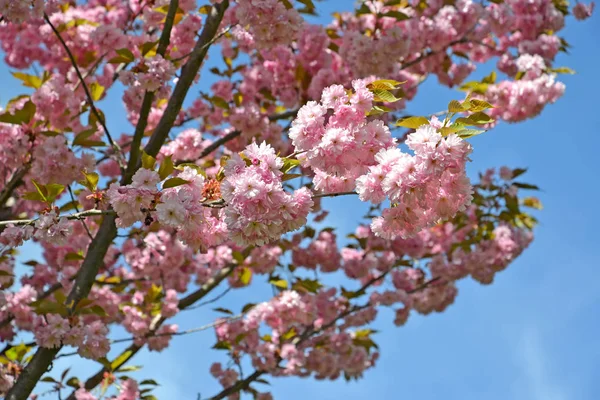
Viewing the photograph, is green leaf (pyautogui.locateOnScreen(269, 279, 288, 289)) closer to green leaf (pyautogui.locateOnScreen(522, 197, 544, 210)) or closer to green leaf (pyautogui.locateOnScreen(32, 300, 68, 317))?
green leaf (pyautogui.locateOnScreen(32, 300, 68, 317))

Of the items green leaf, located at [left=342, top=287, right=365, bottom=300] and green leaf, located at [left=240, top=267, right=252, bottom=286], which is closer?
green leaf, located at [left=240, top=267, right=252, bottom=286]

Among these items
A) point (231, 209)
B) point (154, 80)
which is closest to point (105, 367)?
point (154, 80)

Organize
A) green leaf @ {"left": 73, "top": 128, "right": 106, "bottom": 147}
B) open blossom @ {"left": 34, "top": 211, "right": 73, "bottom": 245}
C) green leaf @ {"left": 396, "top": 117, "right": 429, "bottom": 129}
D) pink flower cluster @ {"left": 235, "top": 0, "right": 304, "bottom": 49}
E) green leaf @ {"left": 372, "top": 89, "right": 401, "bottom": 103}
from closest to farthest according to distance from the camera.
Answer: green leaf @ {"left": 396, "top": 117, "right": 429, "bottom": 129}, green leaf @ {"left": 372, "top": 89, "right": 401, "bottom": 103}, open blossom @ {"left": 34, "top": 211, "right": 73, "bottom": 245}, pink flower cluster @ {"left": 235, "top": 0, "right": 304, "bottom": 49}, green leaf @ {"left": 73, "top": 128, "right": 106, "bottom": 147}

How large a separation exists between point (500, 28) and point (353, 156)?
16.3ft

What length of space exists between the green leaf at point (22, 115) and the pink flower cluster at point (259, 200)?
92.9 inches

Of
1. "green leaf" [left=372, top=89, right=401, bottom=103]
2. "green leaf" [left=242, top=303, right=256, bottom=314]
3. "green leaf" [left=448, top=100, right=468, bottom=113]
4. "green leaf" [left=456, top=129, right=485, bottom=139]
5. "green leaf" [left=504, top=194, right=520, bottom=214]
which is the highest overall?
"green leaf" [left=504, top=194, right=520, bottom=214]

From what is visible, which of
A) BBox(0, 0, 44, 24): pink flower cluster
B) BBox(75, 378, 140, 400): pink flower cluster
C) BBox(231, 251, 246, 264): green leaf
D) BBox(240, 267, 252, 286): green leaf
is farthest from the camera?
BBox(240, 267, 252, 286): green leaf

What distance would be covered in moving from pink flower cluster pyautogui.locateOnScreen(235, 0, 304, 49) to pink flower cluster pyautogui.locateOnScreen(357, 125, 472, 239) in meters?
2.03

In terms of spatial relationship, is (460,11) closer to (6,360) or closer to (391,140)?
(391,140)

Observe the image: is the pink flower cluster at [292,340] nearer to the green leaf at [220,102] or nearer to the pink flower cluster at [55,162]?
the green leaf at [220,102]

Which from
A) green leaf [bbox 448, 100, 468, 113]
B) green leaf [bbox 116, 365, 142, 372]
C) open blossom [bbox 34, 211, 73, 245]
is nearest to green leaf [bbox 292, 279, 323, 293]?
green leaf [bbox 116, 365, 142, 372]

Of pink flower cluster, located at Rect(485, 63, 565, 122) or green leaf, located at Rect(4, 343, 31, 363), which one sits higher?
pink flower cluster, located at Rect(485, 63, 565, 122)

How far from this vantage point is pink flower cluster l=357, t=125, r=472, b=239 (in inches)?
78.3

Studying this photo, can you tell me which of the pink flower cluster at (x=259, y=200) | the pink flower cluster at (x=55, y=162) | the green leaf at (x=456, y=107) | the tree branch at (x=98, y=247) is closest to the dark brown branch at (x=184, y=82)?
the tree branch at (x=98, y=247)
